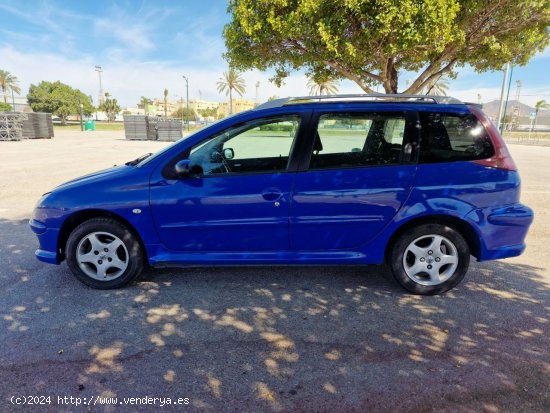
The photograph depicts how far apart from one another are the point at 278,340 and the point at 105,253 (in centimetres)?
188

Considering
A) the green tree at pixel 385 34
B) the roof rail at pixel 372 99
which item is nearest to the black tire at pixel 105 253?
the roof rail at pixel 372 99

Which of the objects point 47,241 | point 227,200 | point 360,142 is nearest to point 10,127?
point 47,241

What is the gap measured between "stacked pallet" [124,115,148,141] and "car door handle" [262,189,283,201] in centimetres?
2834

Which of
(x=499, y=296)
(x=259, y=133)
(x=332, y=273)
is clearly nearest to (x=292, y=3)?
(x=259, y=133)

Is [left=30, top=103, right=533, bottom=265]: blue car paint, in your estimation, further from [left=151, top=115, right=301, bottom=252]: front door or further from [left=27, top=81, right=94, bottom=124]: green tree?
[left=27, top=81, right=94, bottom=124]: green tree

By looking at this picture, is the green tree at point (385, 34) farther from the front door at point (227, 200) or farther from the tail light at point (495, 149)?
the front door at point (227, 200)

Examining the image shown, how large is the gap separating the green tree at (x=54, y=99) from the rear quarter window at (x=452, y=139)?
79.9m

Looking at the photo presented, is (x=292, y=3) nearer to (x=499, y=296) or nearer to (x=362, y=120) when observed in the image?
(x=362, y=120)

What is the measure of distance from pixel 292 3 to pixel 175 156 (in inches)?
308

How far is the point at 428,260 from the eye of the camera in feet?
11.4

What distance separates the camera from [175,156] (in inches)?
134

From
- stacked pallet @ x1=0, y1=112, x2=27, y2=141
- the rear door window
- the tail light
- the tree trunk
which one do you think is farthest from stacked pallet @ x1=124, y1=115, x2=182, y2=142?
the tail light

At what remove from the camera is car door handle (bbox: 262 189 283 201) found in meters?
3.30

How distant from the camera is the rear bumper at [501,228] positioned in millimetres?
3365
